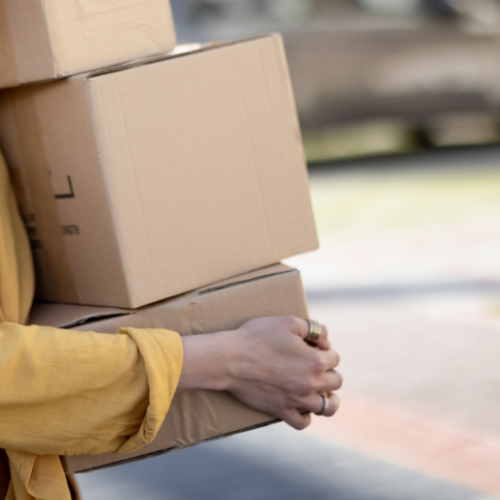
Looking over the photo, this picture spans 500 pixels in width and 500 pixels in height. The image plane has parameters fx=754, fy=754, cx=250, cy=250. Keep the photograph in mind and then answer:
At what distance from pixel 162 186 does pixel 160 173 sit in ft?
0.07

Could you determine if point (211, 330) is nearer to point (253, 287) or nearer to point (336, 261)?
point (253, 287)

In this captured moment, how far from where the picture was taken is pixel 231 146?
4.20 feet

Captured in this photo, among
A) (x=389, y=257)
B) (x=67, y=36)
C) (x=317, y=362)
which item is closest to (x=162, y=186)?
(x=67, y=36)

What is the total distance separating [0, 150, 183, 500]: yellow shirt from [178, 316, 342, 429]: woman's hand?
7 centimetres

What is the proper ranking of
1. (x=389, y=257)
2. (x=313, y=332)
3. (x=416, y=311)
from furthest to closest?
(x=389, y=257), (x=416, y=311), (x=313, y=332)

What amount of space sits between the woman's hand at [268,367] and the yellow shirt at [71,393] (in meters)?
0.07

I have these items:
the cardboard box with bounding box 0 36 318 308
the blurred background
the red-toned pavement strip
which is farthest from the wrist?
the red-toned pavement strip

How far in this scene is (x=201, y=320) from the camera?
1.25 metres

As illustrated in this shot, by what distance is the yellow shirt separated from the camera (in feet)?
3.45

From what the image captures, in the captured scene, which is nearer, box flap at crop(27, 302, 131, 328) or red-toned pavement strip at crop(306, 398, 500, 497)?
box flap at crop(27, 302, 131, 328)

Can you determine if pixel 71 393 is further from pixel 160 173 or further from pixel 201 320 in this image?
pixel 160 173

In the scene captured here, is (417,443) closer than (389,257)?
Yes

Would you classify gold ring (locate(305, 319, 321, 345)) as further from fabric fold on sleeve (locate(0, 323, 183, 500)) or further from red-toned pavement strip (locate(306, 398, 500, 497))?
red-toned pavement strip (locate(306, 398, 500, 497))

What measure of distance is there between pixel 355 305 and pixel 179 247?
263cm
